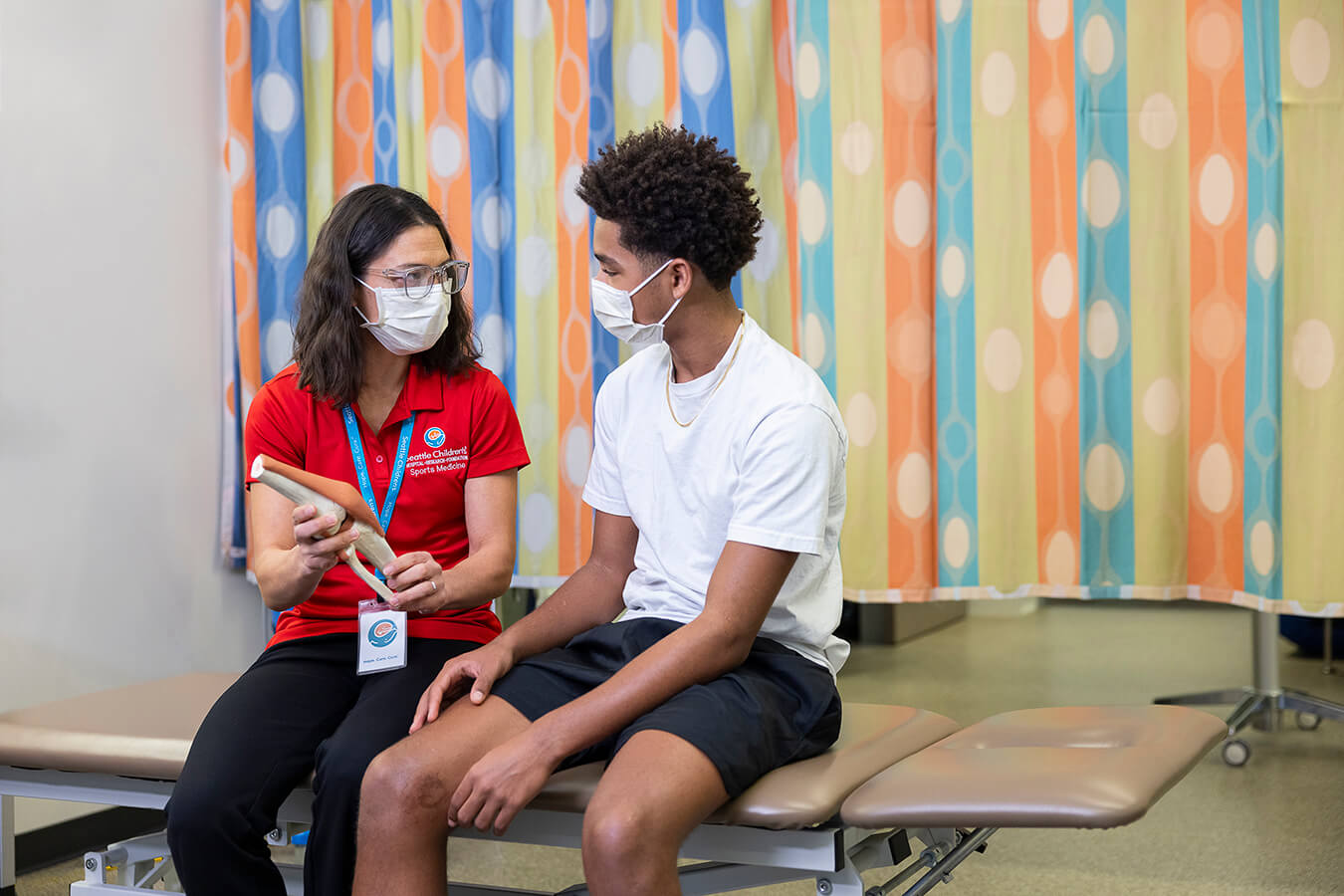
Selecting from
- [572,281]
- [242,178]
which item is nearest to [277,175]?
[242,178]

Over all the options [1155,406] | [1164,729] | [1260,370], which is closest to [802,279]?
[1155,406]

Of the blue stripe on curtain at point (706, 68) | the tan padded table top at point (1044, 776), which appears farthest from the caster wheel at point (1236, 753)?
the blue stripe on curtain at point (706, 68)

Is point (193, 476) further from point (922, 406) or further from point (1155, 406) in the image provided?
point (1155, 406)

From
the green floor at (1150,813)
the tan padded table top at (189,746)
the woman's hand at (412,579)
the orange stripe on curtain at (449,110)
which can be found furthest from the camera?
the orange stripe on curtain at (449,110)

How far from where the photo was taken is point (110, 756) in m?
1.74

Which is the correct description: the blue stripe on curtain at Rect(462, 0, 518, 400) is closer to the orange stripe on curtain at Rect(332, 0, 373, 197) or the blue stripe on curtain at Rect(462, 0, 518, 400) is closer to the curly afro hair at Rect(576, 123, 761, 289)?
the orange stripe on curtain at Rect(332, 0, 373, 197)

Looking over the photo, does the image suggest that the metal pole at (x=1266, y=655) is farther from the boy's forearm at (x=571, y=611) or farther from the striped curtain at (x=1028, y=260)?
the boy's forearm at (x=571, y=611)

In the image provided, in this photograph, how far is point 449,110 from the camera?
9.78 feet

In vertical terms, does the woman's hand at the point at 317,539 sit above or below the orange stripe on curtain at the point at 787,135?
below

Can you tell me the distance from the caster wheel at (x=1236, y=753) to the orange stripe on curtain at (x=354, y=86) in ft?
8.46

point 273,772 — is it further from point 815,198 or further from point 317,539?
point 815,198

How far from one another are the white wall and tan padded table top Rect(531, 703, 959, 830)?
1.64m

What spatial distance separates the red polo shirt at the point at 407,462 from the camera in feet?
6.20

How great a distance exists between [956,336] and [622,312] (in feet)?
3.86
